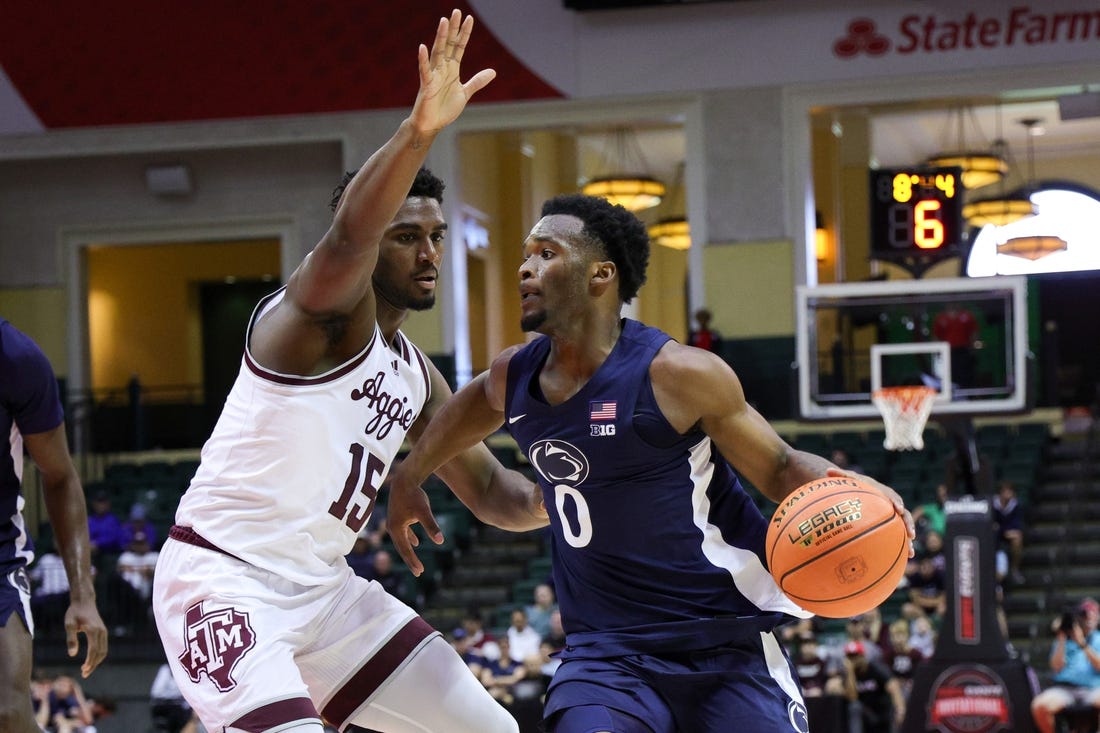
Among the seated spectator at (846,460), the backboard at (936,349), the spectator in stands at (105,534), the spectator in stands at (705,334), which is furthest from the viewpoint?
the spectator in stands at (705,334)

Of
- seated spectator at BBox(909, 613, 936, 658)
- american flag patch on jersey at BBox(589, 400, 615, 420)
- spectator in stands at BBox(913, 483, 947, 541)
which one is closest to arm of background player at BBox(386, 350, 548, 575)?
american flag patch on jersey at BBox(589, 400, 615, 420)

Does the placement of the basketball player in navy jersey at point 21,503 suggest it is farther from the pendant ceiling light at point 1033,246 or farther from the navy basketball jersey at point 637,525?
the pendant ceiling light at point 1033,246

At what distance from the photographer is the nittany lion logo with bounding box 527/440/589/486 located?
4098 mm

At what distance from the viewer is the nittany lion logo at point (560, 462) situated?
4.10 m

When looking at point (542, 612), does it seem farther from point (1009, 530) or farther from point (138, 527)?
point (138, 527)

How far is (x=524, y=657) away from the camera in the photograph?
12.6m

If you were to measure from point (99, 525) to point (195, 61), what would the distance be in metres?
6.11

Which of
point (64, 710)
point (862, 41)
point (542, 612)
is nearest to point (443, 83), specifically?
point (542, 612)

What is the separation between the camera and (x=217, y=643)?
4012 millimetres

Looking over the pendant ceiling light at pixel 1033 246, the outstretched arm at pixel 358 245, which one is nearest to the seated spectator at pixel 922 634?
the outstretched arm at pixel 358 245

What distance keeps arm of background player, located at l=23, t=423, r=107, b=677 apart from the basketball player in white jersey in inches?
28.1

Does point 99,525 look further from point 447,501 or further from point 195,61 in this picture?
point 195,61

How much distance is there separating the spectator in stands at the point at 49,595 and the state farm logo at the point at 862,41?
33.2 ft

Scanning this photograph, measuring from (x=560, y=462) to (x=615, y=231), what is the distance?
0.65 metres
